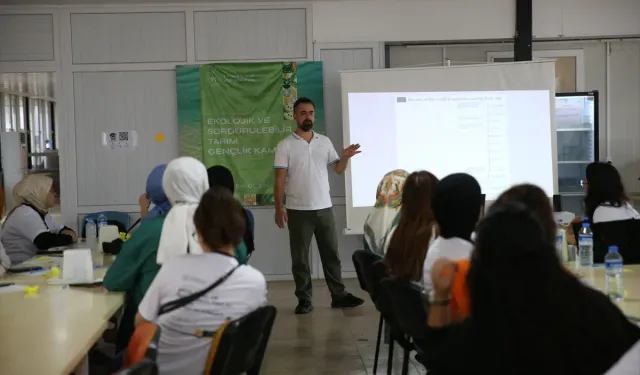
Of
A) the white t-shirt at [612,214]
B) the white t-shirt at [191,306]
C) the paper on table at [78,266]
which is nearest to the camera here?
the white t-shirt at [191,306]

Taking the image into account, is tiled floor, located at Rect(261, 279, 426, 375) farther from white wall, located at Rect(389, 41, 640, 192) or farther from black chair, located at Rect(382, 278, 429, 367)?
white wall, located at Rect(389, 41, 640, 192)

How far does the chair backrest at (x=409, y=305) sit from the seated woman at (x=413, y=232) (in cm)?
21

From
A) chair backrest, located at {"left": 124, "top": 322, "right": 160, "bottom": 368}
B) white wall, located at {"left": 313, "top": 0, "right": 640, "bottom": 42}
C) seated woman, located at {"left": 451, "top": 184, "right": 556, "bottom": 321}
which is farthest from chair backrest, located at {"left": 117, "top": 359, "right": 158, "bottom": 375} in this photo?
white wall, located at {"left": 313, "top": 0, "right": 640, "bottom": 42}

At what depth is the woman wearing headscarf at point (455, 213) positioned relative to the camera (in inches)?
94.9

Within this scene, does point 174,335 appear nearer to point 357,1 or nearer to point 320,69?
point 320,69

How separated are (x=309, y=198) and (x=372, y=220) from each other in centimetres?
137

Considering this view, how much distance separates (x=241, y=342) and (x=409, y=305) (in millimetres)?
712

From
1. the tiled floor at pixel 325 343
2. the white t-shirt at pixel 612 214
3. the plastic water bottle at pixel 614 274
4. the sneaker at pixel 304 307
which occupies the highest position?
the white t-shirt at pixel 612 214

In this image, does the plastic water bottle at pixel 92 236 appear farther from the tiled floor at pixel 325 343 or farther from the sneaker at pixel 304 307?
the sneaker at pixel 304 307

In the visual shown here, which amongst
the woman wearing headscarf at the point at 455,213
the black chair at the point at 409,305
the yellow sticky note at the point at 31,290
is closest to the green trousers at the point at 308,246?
the yellow sticky note at the point at 31,290

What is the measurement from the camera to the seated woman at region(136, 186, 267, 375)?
2371mm

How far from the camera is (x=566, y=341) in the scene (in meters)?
1.57

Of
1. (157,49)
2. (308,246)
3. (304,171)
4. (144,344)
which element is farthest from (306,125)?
(144,344)

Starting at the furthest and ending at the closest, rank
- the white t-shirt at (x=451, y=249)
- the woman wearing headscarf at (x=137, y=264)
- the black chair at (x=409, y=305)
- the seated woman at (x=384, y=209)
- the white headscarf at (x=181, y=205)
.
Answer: the seated woman at (x=384, y=209) < the woman wearing headscarf at (x=137, y=264) < the white headscarf at (x=181, y=205) < the black chair at (x=409, y=305) < the white t-shirt at (x=451, y=249)
